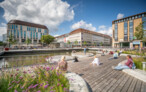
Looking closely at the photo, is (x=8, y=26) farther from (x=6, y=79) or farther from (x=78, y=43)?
(x=6, y=79)

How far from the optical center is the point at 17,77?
259 cm

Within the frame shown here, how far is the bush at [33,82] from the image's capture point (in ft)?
6.36

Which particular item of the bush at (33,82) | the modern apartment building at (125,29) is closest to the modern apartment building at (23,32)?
the bush at (33,82)

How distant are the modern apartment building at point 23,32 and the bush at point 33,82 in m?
75.7

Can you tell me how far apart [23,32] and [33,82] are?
87.9 metres

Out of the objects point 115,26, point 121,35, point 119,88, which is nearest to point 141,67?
point 119,88

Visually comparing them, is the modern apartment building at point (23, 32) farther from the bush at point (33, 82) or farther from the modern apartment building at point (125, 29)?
the modern apartment building at point (125, 29)

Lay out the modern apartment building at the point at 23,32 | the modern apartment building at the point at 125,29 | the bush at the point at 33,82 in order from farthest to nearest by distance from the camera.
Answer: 1. the modern apartment building at the point at 23,32
2. the modern apartment building at the point at 125,29
3. the bush at the point at 33,82

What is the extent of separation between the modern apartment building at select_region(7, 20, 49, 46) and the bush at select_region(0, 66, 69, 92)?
248ft

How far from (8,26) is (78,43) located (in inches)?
2980

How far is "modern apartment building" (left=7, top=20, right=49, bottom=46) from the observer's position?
64.6m

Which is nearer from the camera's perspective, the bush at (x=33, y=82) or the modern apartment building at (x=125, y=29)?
the bush at (x=33, y=82)

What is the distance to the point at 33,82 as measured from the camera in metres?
2.54

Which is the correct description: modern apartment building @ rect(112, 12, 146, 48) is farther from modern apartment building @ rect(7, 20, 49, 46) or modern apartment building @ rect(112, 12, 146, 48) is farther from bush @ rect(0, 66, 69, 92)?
modern apartment building @ rect(7, 20, 49, 46)
